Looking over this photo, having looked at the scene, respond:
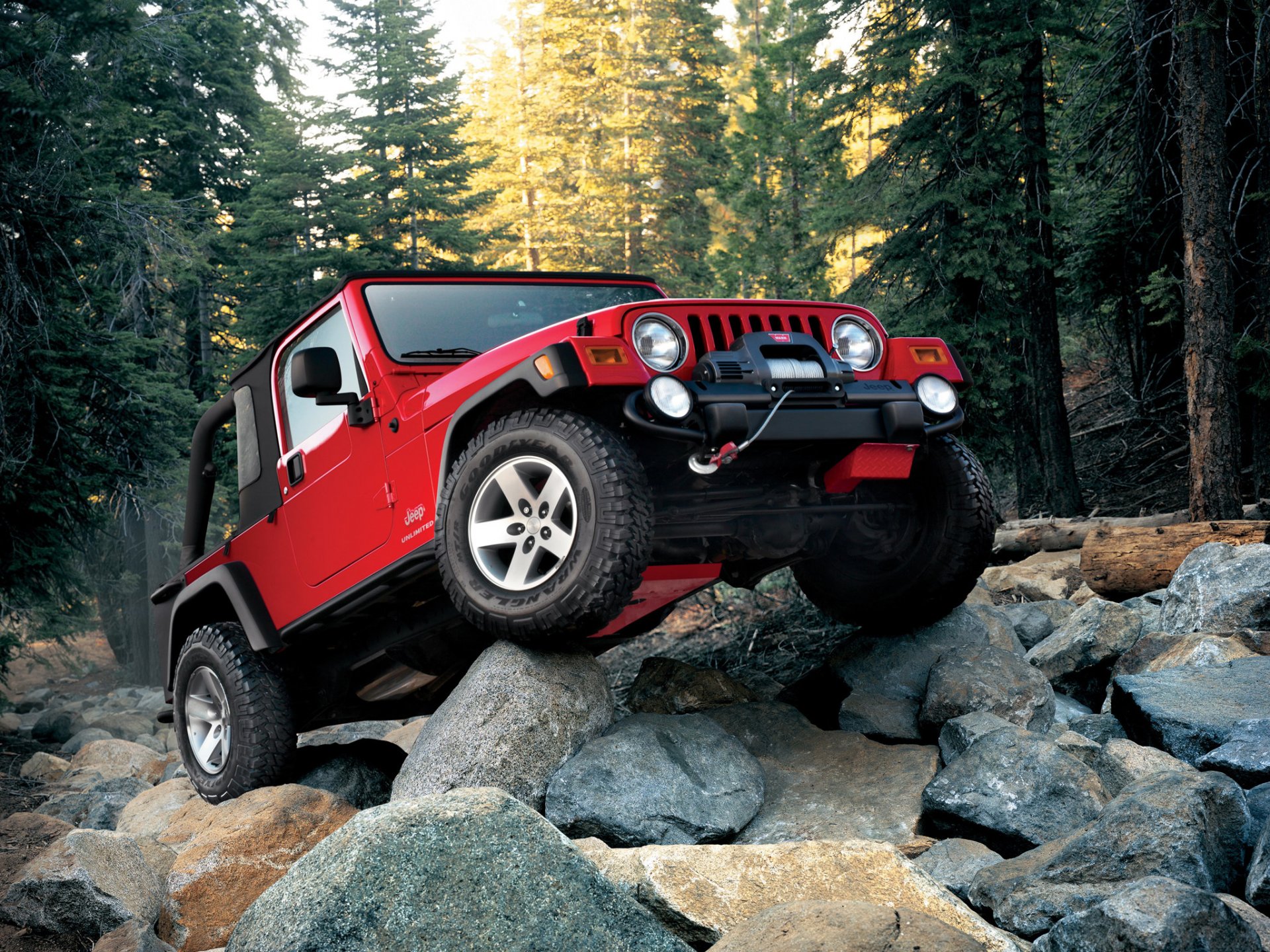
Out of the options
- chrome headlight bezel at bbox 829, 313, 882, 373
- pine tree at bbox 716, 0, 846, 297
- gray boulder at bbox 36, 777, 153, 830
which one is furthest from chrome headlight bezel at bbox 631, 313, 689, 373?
pine tree at bbox 716, 0, 846, 297

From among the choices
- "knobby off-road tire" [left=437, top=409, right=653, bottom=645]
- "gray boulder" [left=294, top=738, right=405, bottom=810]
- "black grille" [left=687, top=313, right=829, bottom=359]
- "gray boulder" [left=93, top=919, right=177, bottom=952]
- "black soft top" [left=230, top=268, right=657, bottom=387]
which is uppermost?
"black soft top" [left=230, top=268, right=657, bottom=387]

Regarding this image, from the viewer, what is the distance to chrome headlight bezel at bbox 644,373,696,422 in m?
4.25

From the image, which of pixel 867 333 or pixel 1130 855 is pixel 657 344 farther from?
pixel 1130 855

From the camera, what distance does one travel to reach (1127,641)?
21.8ft

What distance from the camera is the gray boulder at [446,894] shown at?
10.00 ft

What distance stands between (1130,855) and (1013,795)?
0.83 m

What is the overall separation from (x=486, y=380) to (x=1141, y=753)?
127 inches

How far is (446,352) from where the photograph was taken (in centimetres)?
550

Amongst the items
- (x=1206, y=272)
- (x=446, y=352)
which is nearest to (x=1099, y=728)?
(x=446, y=352)

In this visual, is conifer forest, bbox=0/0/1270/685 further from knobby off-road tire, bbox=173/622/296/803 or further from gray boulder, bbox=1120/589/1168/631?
knobby off-road tire, bbox=173/622/296/803

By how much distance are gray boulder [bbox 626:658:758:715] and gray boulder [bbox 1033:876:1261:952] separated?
321 cm

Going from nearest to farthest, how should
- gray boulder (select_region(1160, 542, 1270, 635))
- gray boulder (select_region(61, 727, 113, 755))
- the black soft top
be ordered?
the black soft top
gray boulder (select_region(1160, 542, 1270, 635))
gray boulder (select_region(61, 727, 113, 755))

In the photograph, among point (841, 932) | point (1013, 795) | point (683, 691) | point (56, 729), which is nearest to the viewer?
point (841, 932)

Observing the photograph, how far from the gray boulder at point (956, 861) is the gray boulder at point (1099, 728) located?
1.46 metres
